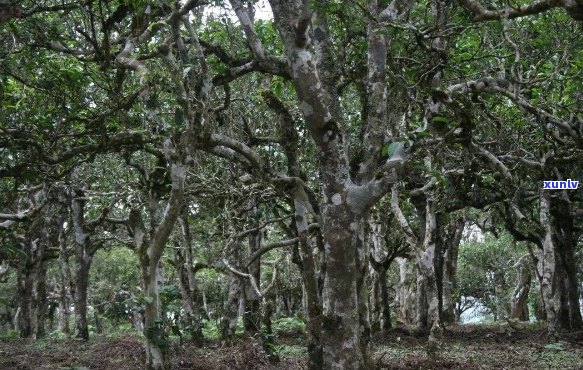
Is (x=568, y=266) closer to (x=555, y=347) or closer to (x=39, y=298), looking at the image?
(x=555, y=347)

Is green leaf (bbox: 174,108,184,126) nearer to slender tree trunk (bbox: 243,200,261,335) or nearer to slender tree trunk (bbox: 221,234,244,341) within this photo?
slender tree trunk (bbox: 243,200,261,335)

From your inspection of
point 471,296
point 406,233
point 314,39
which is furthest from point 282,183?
point 471,296

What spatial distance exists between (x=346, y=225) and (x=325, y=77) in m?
1.92

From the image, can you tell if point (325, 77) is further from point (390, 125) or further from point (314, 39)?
point (390, 125)

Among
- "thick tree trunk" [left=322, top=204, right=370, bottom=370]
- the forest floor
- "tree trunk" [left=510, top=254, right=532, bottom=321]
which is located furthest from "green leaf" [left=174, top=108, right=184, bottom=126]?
"tree trunk" [left=510, top=254, right=532, bottom=321]

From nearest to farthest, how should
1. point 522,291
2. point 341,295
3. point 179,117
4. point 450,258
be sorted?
point 341,295
point 179,117
point 450,258
point 522,291

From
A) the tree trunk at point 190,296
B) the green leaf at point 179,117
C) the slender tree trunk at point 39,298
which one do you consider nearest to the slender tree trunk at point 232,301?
the tree trunk at point 190,296

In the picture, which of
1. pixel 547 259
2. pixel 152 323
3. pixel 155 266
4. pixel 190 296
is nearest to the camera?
pixel 155 266

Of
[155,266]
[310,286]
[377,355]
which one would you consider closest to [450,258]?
[377,355]

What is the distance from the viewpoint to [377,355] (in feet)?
38.4

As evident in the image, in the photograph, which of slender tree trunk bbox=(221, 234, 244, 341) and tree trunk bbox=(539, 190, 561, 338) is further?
slender tree trunk bbox=(221, 234, 244, 341)

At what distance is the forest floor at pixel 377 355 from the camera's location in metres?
9.70

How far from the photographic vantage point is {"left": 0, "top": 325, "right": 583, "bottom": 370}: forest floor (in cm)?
970

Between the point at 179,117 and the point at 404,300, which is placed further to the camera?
the point at 404,300
